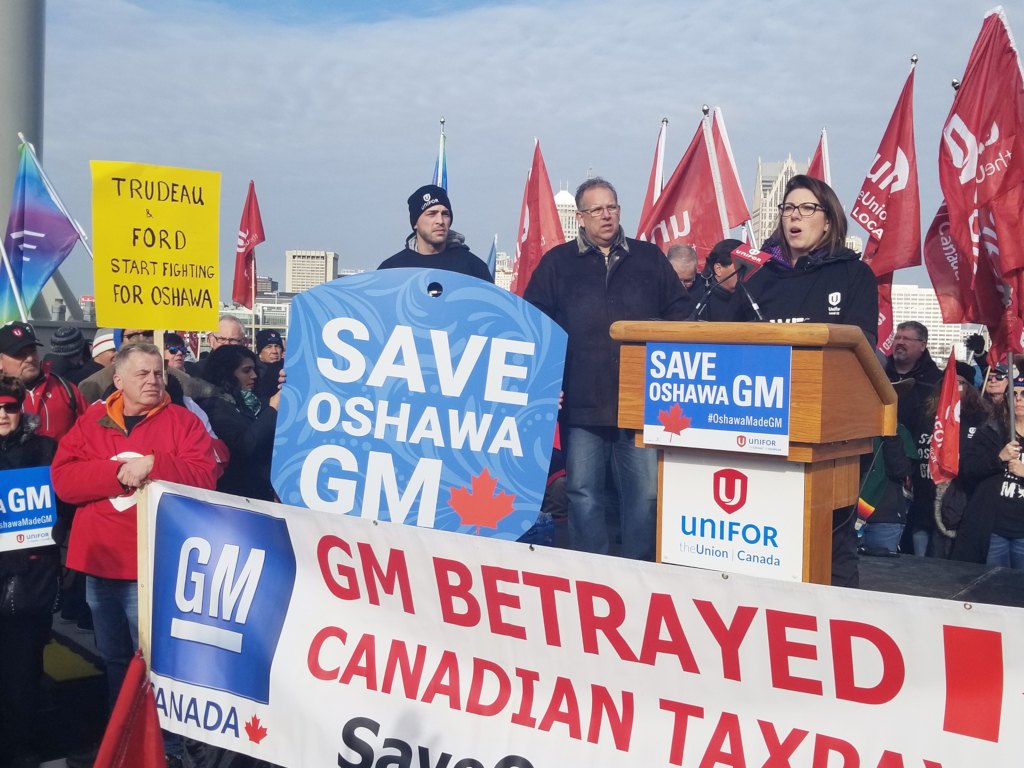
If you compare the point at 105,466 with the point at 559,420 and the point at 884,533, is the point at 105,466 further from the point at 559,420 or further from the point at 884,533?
the point at 884,533

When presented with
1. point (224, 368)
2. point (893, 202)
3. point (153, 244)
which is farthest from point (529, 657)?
point (893, 202)

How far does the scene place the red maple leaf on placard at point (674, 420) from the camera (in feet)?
9.25

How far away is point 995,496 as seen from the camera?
18.4 ft

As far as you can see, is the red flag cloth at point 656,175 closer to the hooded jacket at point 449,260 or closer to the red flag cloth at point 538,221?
the red flag cloth at point 538,221

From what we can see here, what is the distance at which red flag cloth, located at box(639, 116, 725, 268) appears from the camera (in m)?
8.94

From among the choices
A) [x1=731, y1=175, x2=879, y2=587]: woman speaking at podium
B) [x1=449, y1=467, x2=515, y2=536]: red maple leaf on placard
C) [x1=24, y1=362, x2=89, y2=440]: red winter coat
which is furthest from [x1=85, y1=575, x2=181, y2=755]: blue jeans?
[x1=731, y1=175, x2=879, y2=587]: woman speaking at podium

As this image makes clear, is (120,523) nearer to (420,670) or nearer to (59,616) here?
(420,670)

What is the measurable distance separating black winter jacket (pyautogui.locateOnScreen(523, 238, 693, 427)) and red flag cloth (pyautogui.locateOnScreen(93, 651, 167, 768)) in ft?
6.16

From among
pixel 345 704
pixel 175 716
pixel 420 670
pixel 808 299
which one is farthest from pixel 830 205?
pixel 175 716

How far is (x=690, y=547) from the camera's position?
2.83 m

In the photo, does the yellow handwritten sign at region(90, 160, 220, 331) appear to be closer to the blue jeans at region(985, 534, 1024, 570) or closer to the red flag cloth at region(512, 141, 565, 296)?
the blue jeans at region(985, 534, 1024, 570)

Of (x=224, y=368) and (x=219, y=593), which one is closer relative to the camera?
(x=219, y=593)

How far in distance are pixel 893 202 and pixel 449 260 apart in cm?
438

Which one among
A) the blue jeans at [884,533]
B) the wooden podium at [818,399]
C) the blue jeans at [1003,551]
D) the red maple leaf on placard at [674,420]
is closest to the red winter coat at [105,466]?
the wooden podium at [818,399]
